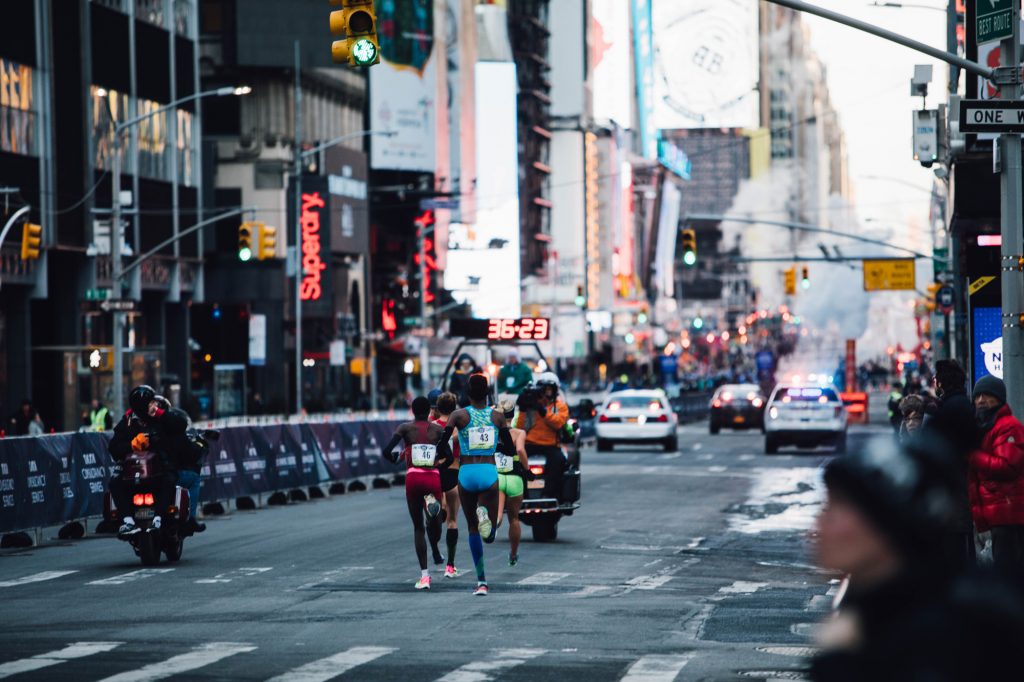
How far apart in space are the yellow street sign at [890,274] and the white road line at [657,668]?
59.2 metres

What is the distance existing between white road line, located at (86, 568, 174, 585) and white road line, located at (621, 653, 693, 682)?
733 cm

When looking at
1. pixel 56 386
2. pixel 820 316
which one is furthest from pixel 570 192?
pixel 56 386

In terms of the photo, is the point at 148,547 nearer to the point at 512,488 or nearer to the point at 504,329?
the point at 512,488

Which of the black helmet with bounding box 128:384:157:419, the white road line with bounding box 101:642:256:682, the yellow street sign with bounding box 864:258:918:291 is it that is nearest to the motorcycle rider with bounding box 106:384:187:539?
the black helmet with bounding box 128:384:157:419

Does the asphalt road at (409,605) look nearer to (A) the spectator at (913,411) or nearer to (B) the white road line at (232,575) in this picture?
(B) the white road line at (232,575)

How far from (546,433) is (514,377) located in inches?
228

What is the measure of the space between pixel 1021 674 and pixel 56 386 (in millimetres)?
54008

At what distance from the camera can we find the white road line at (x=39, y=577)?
60.6 ft

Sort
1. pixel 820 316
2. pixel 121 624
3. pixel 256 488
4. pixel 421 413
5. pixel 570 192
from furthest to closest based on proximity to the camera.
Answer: pixel 820 316 → pixel 570 192 → pixel 256 488 → pixel 421 413 → pixel 121 624

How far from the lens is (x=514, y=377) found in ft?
92.0

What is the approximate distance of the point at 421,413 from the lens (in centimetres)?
1806

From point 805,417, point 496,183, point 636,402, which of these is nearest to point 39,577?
point 805,417

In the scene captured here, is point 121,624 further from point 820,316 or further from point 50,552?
point 820,316

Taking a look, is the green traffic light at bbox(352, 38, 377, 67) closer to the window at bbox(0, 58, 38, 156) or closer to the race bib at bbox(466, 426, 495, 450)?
the race bib at bbox(466, 426, 495, 450)
